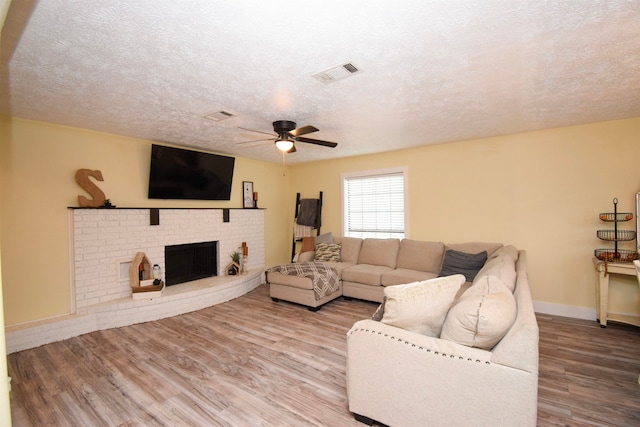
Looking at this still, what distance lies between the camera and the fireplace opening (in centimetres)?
461

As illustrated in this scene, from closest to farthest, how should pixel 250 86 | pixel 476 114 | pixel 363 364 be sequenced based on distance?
pixel 363 364
pixel 250 86
pixel 476 114

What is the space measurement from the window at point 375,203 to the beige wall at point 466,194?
283mm

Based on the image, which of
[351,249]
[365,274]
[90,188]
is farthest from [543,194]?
[90,188]

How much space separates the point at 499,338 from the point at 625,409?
1405 mm

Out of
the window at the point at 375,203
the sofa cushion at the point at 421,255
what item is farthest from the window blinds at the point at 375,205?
the sofa cushion at the point at 421,255

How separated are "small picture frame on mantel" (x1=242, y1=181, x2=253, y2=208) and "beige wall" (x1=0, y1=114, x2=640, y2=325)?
99 cm

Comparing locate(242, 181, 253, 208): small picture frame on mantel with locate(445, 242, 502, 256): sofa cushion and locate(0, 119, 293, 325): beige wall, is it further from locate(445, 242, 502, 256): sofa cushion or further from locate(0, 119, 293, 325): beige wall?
locate(445, 242, 502, 256): sofa cushion

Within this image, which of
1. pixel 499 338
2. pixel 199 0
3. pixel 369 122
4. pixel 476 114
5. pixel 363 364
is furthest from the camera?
pixel 369 122

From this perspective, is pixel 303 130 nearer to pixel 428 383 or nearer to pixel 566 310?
pixel 428 383

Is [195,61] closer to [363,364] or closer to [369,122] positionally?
[369,122]

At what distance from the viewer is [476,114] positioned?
3.22 metres

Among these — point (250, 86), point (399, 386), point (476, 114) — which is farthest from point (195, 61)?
point (476, 114)

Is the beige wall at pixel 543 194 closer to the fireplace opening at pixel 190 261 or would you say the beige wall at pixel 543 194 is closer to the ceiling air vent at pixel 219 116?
the ceiling air vent at pixel 219 116

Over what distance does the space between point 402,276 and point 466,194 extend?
1.62 m
